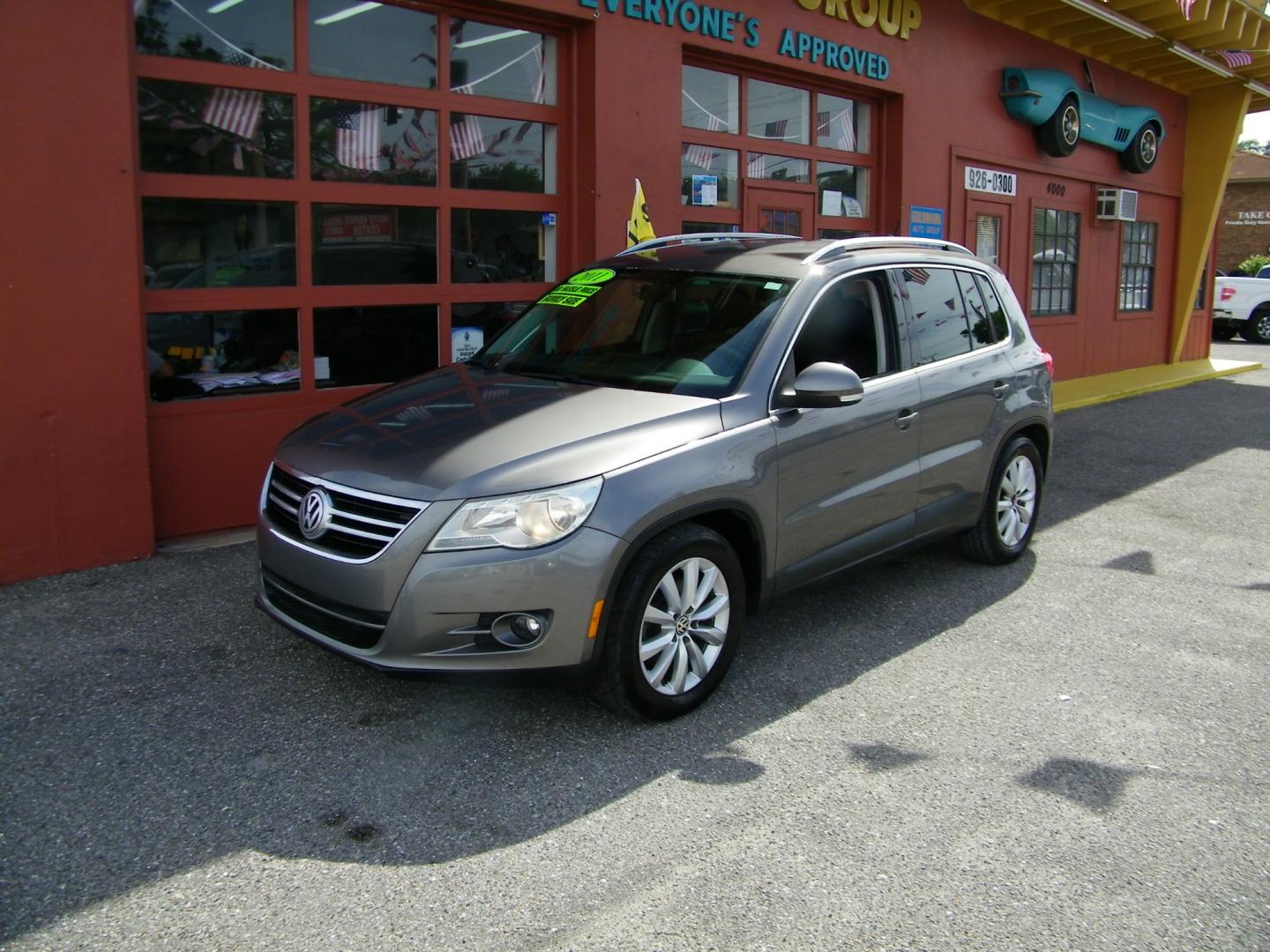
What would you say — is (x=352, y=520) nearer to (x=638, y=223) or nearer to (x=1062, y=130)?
(x=638, y=223)

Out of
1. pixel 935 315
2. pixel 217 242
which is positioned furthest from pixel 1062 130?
pixel 217 242

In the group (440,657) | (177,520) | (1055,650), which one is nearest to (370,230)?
(177,520)

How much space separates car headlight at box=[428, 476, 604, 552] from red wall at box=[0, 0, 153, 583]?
3.08 meters

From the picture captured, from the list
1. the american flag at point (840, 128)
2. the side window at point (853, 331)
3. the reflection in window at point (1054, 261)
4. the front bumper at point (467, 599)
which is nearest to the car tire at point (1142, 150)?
the reflection in window at point (1054, 261)

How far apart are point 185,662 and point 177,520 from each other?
198 centimetres

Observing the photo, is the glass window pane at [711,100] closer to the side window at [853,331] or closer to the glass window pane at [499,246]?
the glass window pane at [499,246]

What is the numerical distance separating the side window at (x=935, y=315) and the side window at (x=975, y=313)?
0.17 feet

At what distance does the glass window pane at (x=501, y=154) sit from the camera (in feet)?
25.1

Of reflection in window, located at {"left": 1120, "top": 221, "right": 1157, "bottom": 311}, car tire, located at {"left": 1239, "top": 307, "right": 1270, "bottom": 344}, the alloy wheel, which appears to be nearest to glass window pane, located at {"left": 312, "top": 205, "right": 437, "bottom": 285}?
the alloy wheel

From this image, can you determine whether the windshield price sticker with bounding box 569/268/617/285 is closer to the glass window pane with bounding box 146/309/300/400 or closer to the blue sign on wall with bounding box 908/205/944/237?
the glass window pane with bounding box 146/309/300/400

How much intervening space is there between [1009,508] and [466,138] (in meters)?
4.30

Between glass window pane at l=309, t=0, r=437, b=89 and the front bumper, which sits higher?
glass window pane at l=309, t=0, r=437, b=89

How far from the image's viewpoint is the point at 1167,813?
3652mm

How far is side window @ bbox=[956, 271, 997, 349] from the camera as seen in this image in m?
5.98
